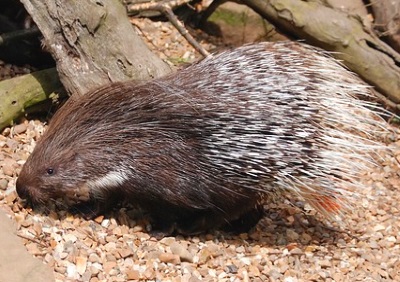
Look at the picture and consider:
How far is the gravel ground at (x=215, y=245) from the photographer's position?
2900mm

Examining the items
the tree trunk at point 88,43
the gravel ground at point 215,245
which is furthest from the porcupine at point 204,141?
the tree trunk at point 88,43

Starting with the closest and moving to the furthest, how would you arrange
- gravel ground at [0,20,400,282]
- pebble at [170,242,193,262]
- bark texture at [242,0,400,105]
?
1. gravel ground at [0,20,400,282]
2. pebble at [170,242,193,262]
3. bark texture at [242,0,400,105]

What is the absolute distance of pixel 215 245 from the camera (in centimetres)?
319

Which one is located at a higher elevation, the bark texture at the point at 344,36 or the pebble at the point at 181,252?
the bark texture at the point at 344,36

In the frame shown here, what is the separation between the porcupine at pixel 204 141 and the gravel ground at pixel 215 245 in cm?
14

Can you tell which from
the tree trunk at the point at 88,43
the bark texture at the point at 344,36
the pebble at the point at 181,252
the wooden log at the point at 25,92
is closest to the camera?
the pebble at the point at 181,252

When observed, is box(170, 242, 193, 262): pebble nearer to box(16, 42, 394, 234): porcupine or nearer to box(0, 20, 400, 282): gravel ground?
box(0, 20, 400, 282): gravel ground

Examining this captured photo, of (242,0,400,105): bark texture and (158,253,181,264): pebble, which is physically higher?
(242,0,400,105): bark texture

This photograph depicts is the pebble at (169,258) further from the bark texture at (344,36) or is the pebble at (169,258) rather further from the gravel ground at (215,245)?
the bark texture at (344,36)

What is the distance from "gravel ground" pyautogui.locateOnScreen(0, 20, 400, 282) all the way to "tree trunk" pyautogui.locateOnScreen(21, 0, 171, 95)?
509 millimetres

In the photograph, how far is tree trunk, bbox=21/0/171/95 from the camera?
330 centimetres

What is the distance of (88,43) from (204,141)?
801mm

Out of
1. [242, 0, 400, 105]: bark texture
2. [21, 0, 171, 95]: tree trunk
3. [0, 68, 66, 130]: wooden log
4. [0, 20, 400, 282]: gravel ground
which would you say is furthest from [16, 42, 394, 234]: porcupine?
[242, 0, 400, 105]: bark texture

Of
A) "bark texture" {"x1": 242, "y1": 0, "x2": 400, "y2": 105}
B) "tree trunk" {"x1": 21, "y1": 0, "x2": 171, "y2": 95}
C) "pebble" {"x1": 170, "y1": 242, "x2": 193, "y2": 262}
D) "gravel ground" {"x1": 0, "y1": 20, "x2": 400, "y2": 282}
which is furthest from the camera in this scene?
"bark texture" {"x1": 242, "y1": 0, "x2": 400, "y2": 105}
